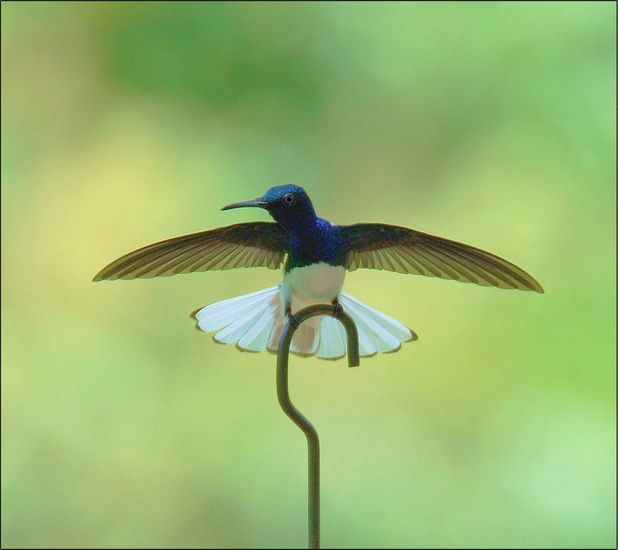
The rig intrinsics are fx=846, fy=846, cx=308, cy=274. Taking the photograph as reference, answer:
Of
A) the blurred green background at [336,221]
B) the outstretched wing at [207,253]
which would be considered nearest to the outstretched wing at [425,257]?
the outstretched wing at [207,253]

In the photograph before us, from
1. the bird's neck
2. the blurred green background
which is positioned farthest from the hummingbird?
the blurred green background

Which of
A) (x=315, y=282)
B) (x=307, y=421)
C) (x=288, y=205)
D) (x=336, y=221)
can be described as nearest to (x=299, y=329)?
(x=315, y=282)

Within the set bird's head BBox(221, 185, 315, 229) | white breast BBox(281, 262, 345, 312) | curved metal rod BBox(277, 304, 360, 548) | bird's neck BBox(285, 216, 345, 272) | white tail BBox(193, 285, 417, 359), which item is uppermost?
bird's head BBox(221, 185, 315, 229)

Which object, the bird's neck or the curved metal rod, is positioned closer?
the curved metal rod

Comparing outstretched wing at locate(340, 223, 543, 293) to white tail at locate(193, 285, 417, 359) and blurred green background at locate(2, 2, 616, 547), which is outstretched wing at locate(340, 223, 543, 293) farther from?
blurred green background at locate(2, 2, 616, 547)

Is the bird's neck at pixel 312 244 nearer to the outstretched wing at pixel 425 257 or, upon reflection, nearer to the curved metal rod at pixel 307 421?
the outstretched wing at pixel 425 257

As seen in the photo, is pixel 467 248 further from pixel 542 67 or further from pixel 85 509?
pixel 542 67
